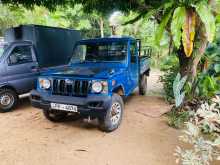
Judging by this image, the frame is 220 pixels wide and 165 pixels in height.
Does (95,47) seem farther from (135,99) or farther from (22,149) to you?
(22,149)

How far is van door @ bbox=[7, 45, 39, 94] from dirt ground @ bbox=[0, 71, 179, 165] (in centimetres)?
93

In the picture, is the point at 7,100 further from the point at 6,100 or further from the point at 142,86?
the point at 142,86

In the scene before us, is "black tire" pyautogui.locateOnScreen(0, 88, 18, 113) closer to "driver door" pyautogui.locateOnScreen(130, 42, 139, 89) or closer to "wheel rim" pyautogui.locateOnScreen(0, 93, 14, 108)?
"wheel rim" pyautogui.locateOnScreen(0, 93, 14, 108)

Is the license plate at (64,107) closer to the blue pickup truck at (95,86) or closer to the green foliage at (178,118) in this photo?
the blue pickup truck at (95,86)

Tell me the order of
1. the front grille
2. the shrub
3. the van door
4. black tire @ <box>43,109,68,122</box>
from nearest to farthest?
the front grille, black tire @ <box>43,109,68,122</box>, the van door, the shrub

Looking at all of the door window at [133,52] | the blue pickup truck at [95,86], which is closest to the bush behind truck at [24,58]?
the blue pickup truck at [95,86]

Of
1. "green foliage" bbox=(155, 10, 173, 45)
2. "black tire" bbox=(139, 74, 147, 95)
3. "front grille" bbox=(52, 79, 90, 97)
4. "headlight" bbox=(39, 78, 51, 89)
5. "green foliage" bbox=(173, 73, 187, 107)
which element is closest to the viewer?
"green foliage" bbox=(155, 10, 173, 45)

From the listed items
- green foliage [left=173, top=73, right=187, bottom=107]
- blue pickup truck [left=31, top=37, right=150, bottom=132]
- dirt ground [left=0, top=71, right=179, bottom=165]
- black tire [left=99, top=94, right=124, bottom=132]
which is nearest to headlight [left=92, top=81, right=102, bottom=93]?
blue pickup truck [left=31, top=37, right=150, bottom=132]

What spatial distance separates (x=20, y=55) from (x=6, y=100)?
123cm

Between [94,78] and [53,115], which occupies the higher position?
[94,78]

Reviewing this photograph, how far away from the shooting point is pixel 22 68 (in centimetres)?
572

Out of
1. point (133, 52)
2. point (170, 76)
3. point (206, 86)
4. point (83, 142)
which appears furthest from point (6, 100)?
point (206, 86)

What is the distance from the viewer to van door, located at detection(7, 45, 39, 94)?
18.1 ft

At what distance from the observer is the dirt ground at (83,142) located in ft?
10.9
